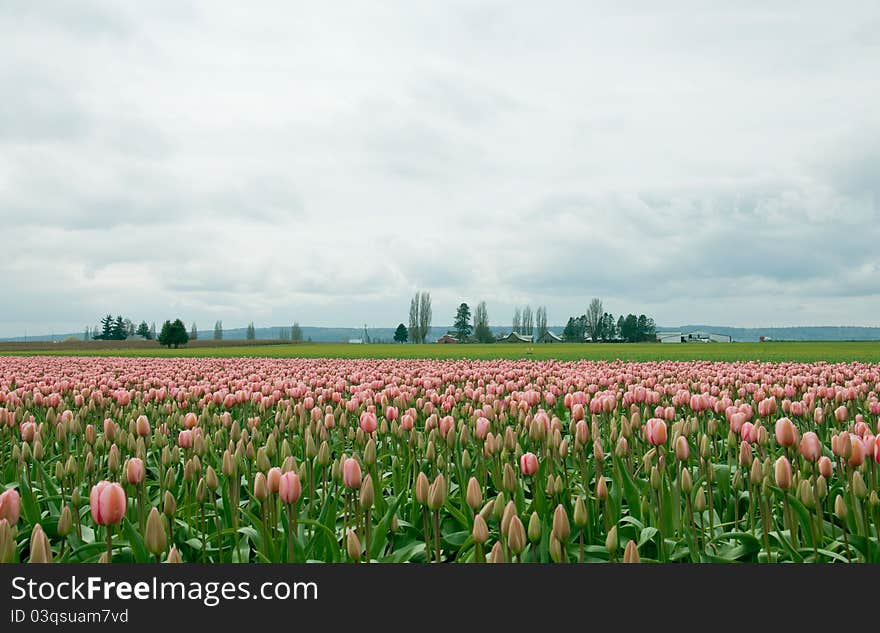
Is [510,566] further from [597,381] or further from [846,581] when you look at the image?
[597,381]

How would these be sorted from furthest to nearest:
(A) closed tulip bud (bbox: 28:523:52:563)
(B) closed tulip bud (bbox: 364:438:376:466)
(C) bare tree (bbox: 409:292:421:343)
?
(C) bare tree (bbox: 409:292:421:343), (B) closed tulip bud (bbox: 364:438:376:466), (A) closed tulip bud (bbox: 28:523:52:563)

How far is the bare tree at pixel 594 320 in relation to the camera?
6591 inches

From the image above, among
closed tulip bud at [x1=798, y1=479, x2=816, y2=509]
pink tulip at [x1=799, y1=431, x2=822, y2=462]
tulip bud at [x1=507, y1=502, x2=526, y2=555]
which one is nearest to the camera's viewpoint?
tulip bud at [x1=507, y1=502, x2=526, y2=555]

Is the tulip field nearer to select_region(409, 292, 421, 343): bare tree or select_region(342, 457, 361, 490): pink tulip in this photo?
select_region(342, 457, 361, 490): pink tulip

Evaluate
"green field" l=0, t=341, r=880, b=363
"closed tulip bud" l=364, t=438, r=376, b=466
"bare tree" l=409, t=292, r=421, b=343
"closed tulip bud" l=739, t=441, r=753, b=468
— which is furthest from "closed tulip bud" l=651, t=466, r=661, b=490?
"bare tree" l=409, t=292, r=421, b=343

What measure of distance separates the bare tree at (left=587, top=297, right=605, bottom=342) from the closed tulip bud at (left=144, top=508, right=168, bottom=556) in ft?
551

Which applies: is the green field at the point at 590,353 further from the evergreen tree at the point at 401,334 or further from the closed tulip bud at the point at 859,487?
the evergreen tree at the point at 401,334

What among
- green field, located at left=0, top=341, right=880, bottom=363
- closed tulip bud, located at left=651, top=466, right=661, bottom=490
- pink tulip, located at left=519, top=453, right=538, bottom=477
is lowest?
green field, located at left=0, top=341, right=880, bottom=363

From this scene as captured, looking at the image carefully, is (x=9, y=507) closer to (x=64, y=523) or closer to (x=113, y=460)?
(x=64, y=523)

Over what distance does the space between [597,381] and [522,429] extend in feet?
14.0

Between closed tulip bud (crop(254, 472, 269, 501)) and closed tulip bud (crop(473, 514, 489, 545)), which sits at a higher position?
closed tulip bud (crop(254, 472, 269, 501))

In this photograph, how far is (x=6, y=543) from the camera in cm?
278

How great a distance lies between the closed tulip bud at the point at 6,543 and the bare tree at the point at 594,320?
16830 cm

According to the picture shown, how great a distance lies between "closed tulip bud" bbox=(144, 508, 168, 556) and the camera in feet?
9.75
